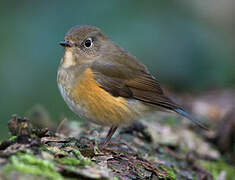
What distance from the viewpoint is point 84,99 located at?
160 inches

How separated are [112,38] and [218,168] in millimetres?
3563

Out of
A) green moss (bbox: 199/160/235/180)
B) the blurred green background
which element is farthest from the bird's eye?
the blurred green background

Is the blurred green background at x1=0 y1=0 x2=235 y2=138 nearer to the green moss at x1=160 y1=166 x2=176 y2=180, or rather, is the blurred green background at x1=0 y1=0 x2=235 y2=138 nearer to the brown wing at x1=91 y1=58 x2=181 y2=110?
the brown wing at x1=91 y1=58 x2=181 y2=110

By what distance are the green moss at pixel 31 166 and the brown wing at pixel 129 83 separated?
191 cm

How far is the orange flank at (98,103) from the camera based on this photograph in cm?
407

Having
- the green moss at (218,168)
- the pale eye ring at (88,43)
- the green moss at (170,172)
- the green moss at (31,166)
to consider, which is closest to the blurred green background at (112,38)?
the pale eye ring at (88,43)

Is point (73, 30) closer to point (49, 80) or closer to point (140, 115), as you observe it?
point (140, 115)

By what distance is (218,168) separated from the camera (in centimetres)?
464

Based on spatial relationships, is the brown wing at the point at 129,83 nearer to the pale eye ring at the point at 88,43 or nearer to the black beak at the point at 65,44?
the pale eye ring at the point at 88,43

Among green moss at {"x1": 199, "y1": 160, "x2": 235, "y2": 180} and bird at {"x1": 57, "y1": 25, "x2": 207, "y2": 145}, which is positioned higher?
bird at {"x1": 57, "y1": 25, "x2": 207, "y2": 145}

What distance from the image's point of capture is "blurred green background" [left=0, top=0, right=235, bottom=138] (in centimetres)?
668

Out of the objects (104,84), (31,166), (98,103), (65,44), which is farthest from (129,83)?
(31,166)

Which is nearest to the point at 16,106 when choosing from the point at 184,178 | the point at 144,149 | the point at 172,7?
the point at 144,149

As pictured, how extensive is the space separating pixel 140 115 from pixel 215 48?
191 inches
